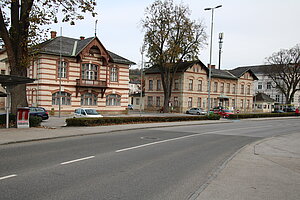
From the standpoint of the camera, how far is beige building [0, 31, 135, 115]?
125 ft

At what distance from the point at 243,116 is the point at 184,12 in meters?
20.5

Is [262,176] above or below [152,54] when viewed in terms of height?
below

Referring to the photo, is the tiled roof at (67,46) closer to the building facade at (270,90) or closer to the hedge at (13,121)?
the hedge at (13,121)

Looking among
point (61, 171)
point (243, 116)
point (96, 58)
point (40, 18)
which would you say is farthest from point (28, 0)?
point (243, 116)

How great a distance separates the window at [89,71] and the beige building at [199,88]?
806 inches

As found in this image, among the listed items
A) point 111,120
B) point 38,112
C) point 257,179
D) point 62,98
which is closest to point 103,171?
point 257,179

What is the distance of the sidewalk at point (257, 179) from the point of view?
249 inches

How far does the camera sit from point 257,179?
25.5 feet

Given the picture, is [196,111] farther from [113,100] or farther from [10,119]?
[10,119]

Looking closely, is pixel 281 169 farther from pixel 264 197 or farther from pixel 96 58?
pixel 96 58

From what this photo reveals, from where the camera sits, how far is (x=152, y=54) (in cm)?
5353

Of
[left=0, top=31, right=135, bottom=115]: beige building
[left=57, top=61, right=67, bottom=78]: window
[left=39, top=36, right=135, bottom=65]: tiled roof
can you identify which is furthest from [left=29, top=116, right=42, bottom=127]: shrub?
[left=57, top=61, right=67, bottom=78]: window

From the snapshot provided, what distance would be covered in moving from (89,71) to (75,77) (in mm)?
2274

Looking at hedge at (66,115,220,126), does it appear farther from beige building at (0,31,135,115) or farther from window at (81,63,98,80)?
window at (81,63,98,80)
